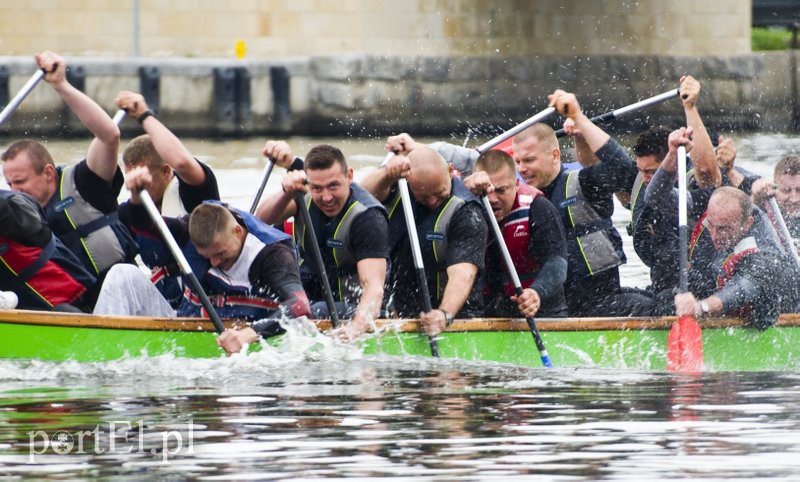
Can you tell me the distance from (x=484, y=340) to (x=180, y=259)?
1622 mm

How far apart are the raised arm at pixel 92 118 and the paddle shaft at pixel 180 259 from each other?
0.45 metres

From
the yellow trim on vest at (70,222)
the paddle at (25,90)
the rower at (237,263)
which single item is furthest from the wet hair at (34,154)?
the rower at (237,263)

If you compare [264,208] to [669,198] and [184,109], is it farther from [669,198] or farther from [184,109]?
[184,109]

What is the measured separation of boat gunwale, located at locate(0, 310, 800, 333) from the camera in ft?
24.2

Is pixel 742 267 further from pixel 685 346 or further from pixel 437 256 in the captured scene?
pixel 437 256

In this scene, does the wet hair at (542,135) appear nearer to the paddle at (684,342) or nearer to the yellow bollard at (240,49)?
the paddle at (684,342)

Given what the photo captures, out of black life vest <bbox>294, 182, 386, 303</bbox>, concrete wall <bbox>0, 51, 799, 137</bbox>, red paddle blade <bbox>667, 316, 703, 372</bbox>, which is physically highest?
concrete wall <bbox>0, 51, 799, 137</bbox>

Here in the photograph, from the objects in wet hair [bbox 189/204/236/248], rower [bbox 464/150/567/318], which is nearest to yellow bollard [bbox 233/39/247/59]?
rower [bbox 464/150/567/318]

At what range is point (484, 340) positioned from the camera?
8.10 metres

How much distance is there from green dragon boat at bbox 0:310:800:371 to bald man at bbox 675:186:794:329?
114mm

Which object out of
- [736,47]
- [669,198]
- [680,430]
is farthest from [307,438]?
[736,47]

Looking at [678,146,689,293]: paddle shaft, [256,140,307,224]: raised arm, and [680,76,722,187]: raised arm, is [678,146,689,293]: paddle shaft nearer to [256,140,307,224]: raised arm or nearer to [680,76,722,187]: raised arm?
[680,76,722,187]: raised arm

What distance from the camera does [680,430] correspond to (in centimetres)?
648

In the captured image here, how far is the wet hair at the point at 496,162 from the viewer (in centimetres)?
817
